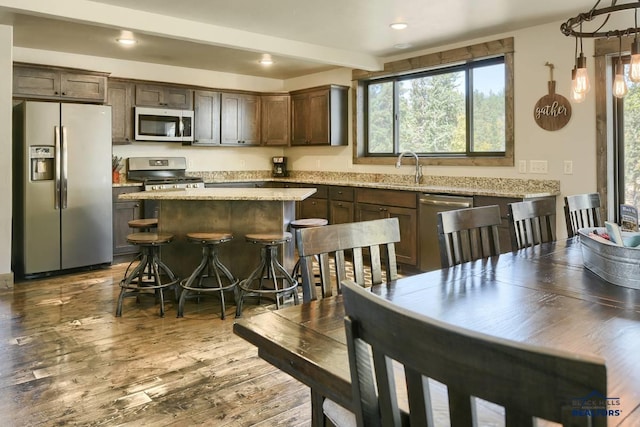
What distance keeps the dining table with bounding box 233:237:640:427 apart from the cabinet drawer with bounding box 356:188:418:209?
296cm

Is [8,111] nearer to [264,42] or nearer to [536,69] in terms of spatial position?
[264,42]

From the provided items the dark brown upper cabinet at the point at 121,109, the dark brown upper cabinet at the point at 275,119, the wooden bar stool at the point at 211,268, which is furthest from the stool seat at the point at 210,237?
the dark brown upper cabinet at the point at 275,119

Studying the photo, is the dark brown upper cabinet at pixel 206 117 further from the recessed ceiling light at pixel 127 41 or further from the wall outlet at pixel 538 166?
the wall outlet at pixel 538 166

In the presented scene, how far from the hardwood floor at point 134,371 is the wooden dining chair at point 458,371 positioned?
5.02 feet

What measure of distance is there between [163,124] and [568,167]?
4.58 metres

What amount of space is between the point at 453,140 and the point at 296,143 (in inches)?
92.4

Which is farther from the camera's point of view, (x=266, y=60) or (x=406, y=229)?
(x=266, y=60)

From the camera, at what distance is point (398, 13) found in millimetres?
4047

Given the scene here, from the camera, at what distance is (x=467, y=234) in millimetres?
2238

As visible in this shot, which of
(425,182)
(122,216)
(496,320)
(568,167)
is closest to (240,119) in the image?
(122,216)

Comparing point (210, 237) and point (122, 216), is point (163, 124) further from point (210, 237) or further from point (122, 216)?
point (210, 237)

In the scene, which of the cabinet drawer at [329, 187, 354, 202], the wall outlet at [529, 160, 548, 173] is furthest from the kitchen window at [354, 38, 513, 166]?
the cabinet drawer at [329, 187, 354, 202]

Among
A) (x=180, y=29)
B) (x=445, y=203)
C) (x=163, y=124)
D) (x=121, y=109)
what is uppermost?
(x=180, y=29)

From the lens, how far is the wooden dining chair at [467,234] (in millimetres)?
2102
